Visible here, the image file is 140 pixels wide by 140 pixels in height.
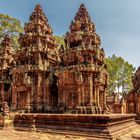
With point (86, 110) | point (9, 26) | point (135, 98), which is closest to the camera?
point (86, 110)

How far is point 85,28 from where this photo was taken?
18.3 meters

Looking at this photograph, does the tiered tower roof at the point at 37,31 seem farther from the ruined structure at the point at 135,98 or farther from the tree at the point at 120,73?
the tree at the point at 120,73

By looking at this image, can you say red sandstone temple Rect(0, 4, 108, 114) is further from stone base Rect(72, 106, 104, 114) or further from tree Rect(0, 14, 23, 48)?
A: tree Rect(0, 14, 23, 48)

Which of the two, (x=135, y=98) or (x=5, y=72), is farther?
(x=5, y=72)

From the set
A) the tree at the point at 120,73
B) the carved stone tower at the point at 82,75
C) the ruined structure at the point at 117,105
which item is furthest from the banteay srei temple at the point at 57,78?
the tree at the point at 120,73

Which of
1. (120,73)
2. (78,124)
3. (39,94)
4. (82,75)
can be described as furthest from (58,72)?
(120,73)

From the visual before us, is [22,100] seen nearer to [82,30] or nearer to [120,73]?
[82,30]

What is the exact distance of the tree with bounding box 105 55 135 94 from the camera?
3775cm

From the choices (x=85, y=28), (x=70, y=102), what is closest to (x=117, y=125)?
(x=70, y=102)

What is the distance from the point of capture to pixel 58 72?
56.3 feet

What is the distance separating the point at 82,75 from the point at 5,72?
403 inches

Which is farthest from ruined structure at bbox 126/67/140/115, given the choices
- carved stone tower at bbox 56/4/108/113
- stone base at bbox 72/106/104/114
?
stone base at bbox 72/106/104/114

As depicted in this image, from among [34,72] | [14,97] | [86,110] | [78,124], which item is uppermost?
[34,72]

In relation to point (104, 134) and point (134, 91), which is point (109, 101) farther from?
point (104, 134)
